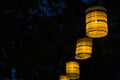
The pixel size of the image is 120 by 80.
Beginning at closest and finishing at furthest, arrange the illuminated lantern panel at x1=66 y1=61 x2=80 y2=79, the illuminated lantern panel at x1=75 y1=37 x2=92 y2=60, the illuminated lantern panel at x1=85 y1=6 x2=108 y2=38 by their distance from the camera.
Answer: the illuminated lantern panel at x1=85 y1=6 x2=108 y2=38, the illuminated lantern panel at x1=75 y1=37 x2=92 y2=60, the illuminated lantern panel at x1=66 y1=61 x2=80 y2=79

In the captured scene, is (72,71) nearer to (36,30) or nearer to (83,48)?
(83,48)

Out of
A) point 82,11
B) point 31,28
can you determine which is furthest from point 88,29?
point 82,11

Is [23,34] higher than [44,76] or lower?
higher

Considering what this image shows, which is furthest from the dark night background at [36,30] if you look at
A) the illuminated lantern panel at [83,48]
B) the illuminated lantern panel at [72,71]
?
A: the illuminated lantern panel at [72,71]

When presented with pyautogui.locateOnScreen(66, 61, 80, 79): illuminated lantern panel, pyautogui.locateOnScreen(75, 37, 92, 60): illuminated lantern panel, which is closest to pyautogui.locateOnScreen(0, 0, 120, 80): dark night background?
pyautogui.locateOnScreen(75, 37, 92, 60): illuminated lantern panel

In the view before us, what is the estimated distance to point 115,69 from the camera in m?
14.1

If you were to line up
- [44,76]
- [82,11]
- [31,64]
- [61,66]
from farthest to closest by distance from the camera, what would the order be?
1. [61,66]
2. [44,76]
3. [82,11]
4. [31,64]

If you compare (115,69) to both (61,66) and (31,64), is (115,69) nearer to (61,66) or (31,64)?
(61,66)

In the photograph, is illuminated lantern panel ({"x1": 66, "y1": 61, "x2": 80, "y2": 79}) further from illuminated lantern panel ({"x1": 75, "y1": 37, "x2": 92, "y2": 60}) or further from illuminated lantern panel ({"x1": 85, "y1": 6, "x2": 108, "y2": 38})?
illuminated lantern panel ({"x1": 85, "y1": 6, "x2": 108, "y2": 38})

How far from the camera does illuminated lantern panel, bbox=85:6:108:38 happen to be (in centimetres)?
538

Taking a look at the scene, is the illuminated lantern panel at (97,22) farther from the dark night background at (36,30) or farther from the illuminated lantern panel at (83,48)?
the illuminated lantern panel at (83,48)

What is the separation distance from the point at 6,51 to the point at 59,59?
5.10 metres

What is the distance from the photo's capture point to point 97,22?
17.7ft

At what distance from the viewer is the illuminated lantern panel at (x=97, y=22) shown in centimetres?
538
